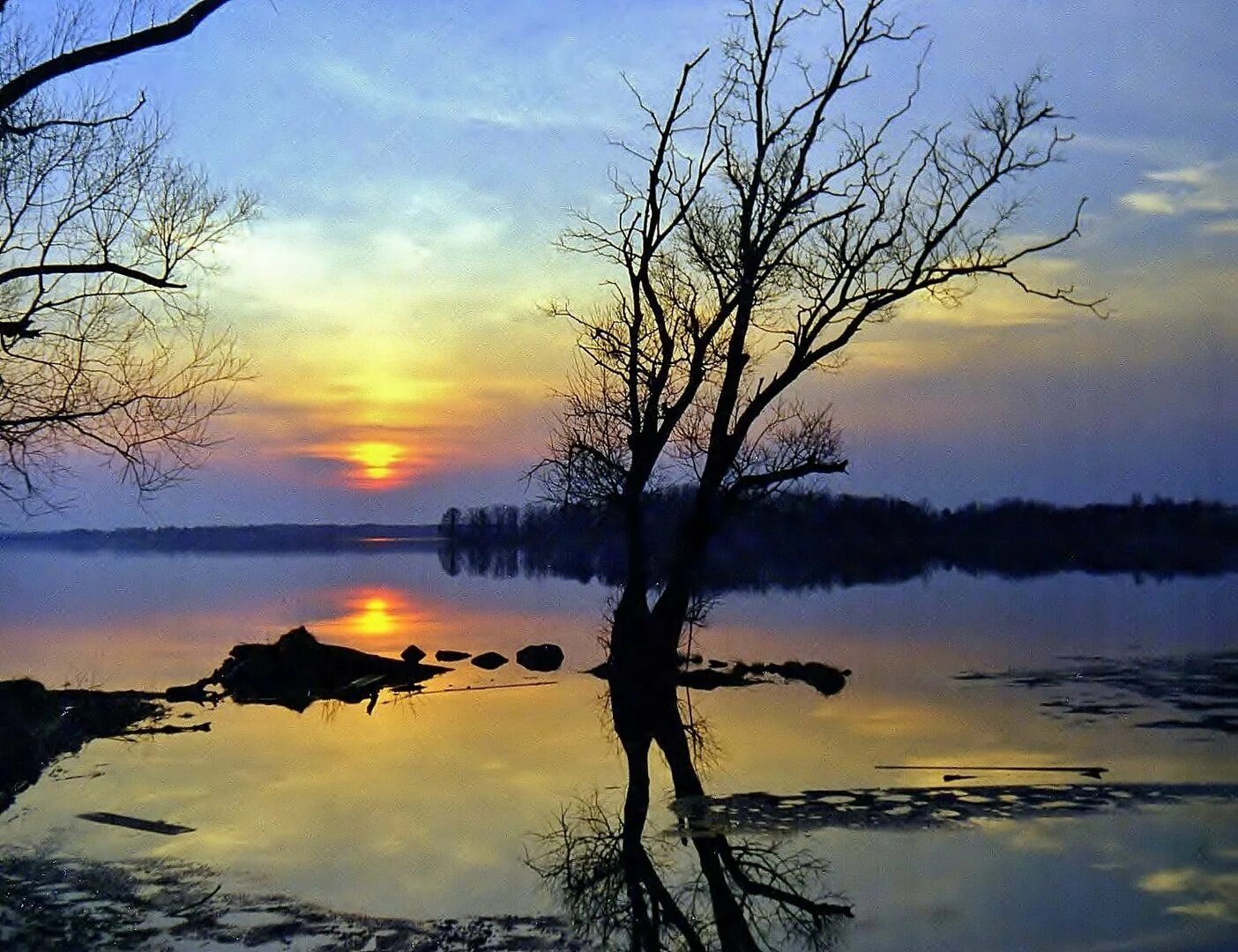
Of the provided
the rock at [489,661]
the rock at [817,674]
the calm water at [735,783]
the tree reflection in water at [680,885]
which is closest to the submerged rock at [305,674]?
the calm water at [735,783]

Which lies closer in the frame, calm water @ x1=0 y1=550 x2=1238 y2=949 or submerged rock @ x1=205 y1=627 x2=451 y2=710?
calm water @ x1=0 y1=550 x2=1238 y2=949

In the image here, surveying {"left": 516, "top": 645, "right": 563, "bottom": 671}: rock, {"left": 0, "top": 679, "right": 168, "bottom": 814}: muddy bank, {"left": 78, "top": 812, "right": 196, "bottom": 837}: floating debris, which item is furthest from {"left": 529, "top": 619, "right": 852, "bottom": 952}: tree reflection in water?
{"left": 516, "top": 645, "right": 563, "bottom": 671}: rock

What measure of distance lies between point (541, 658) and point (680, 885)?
15720mm

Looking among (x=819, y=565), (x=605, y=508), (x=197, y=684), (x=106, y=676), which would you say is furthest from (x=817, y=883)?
(x=819, y=565)

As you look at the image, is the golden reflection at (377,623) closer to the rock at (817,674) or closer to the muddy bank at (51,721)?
the rock at (817,674)

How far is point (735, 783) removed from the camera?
11266mm

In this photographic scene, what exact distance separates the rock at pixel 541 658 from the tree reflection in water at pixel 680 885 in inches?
471

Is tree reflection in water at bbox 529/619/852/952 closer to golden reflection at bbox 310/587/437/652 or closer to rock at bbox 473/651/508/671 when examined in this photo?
rock at bbox 473/651/508/671

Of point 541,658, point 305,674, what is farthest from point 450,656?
point 305,674

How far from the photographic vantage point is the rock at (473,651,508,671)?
22984 millimetres

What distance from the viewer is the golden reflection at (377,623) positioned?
3016 centimetres

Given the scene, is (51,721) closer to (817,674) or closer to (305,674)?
(305,674)

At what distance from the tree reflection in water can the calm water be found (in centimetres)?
12

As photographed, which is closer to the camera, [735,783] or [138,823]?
[138,823]
